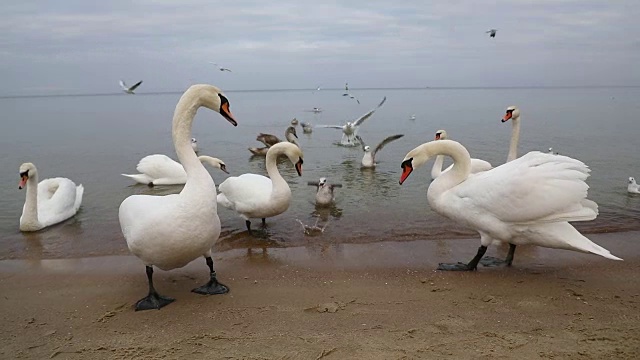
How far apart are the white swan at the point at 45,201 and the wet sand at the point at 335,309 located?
7.08 ft

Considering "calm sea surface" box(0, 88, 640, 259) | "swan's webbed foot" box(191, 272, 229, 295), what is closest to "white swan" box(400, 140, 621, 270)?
"calm sea surface" box(0, 88, 640, 259)

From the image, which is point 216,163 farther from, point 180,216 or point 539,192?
point 539,192

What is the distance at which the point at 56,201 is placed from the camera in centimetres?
899

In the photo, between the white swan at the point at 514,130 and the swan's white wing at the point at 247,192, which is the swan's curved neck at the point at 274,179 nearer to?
the swan's white wing at the point at 247,192

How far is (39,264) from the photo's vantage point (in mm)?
6445

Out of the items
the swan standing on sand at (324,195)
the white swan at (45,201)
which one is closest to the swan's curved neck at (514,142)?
the swan standing on sand at (324,195)

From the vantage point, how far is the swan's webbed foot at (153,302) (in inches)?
186

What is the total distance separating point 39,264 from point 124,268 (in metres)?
1.35

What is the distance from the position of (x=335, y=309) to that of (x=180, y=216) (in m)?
1.67

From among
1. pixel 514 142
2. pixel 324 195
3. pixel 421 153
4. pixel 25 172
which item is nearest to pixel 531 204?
pixel 421 153

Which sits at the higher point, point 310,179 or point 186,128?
point 186,128

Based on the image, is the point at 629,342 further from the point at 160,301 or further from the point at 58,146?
the point at 58,146

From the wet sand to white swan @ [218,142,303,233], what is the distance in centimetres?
→ 124

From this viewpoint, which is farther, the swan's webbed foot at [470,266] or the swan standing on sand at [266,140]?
the swan standing on sand at [266,140]
